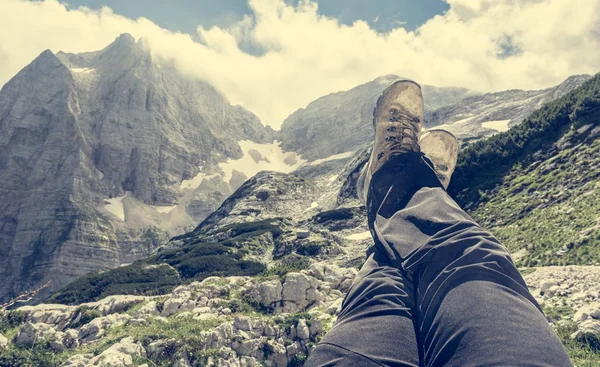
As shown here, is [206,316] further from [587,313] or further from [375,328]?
[375,328]

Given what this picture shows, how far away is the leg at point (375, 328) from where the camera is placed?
6805 mm

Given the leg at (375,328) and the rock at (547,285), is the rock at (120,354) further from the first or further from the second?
the rock at (547,285)

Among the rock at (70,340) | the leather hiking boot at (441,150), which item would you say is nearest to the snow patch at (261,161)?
the rock at (70,340)

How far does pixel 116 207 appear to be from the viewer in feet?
407

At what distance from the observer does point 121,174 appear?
130875 mm

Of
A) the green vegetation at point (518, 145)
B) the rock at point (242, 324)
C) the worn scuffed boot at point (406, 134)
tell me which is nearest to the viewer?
the worn scuffed boot at point (406, 134)

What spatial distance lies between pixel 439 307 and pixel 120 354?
12.4 metres

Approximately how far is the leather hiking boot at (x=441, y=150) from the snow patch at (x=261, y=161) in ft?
464

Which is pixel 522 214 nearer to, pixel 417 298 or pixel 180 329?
pixel 180 329

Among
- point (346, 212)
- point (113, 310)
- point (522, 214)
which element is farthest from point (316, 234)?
point (113, 310)

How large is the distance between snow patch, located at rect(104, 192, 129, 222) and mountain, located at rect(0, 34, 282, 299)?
34 centimetres

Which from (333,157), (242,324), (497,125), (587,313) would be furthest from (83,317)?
(333,157)

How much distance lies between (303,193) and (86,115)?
228 ft

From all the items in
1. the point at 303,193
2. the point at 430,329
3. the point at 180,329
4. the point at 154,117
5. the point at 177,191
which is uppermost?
the point at 154,117
